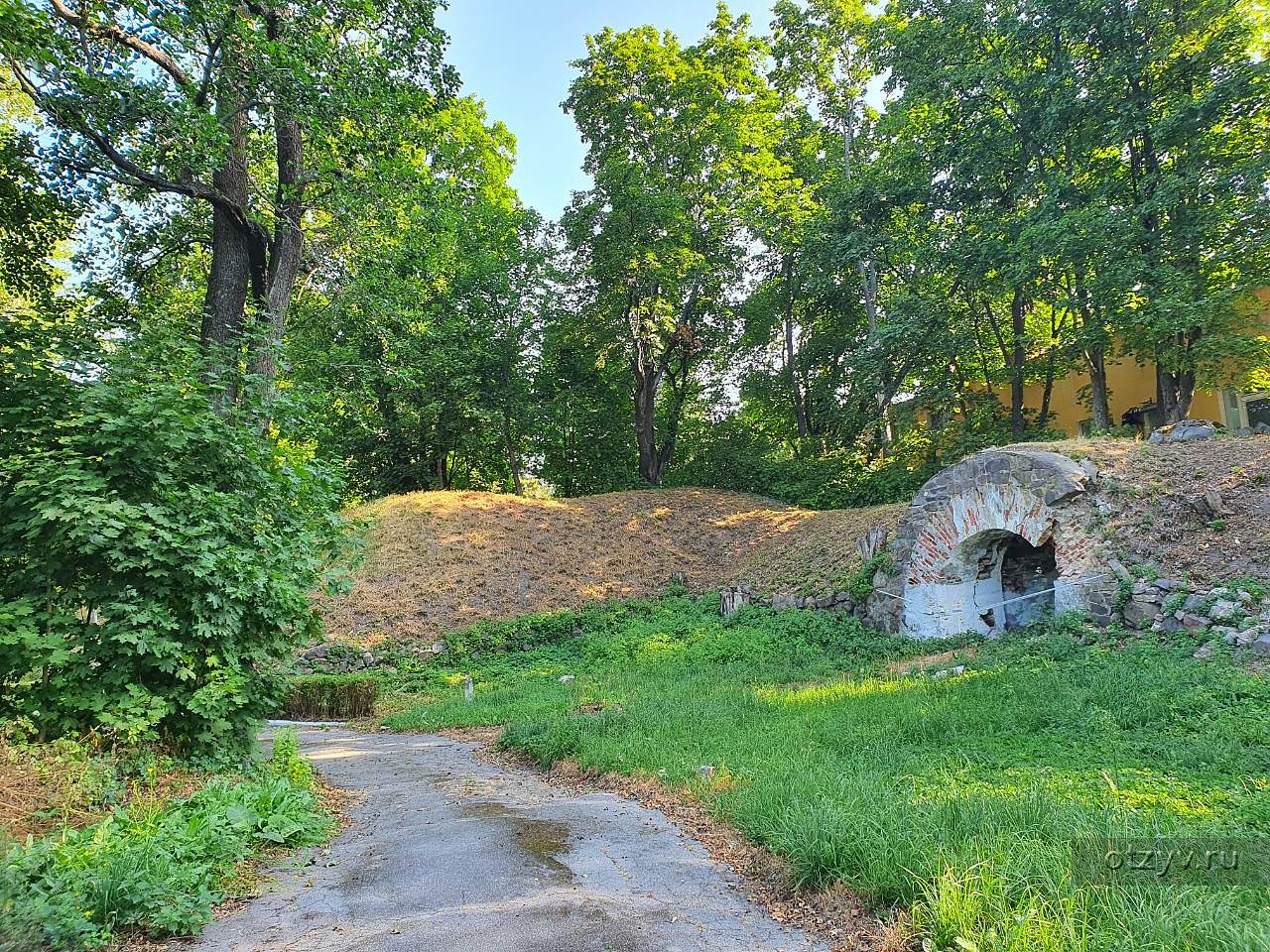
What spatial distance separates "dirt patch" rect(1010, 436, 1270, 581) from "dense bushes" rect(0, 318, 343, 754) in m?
10.6

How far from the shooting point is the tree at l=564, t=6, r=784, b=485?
79.5 ft

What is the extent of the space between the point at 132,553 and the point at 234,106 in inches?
263

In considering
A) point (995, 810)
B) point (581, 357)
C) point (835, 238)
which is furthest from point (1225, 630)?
point (581, 357)

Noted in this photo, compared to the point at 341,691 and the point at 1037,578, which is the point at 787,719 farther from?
the point at 341,691

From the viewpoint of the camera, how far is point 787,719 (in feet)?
25.0

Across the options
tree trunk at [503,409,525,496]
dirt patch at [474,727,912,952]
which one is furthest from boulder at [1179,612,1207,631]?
tree trunk at [503,409,525,496]

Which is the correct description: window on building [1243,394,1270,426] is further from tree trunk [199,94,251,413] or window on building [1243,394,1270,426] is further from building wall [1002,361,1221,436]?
tree trunk [199,94,251,413]

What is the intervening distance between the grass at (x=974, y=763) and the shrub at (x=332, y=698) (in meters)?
1.11

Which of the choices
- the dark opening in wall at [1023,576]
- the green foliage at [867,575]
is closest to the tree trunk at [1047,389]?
the dark opening in wall at [1023,576]

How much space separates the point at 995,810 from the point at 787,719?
11.5ft

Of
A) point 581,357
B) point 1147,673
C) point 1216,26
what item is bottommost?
point 1147,673

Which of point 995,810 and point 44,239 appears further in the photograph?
point 44,239

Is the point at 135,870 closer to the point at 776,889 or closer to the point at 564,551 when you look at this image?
the point at 776,889

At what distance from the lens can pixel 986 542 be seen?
1233cm
